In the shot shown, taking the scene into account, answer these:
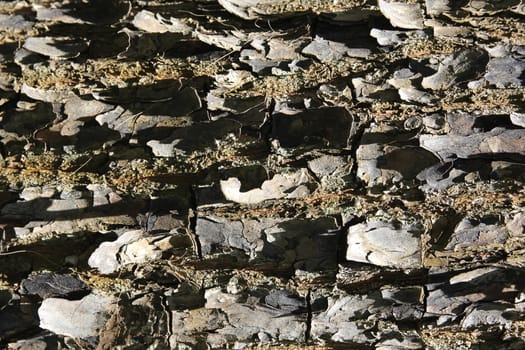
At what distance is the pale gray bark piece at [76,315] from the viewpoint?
1354mm

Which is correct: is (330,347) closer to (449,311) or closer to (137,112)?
(449,311)

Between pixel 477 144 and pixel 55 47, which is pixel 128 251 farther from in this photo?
pixel 477 144

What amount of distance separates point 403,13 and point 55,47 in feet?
2.48

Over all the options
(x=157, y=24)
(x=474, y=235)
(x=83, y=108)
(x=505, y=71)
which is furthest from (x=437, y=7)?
(x=83, y=108)

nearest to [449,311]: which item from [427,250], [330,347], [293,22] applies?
[427,250]

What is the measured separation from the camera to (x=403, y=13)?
4.15 feet

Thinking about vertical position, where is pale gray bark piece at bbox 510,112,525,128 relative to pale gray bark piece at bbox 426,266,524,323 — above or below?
above

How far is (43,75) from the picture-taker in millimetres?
1332

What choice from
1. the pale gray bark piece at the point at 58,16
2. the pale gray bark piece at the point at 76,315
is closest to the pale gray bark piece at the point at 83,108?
the pale gray bark piece at the point at 58,16

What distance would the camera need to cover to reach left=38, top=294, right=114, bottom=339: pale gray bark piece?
1.35 metres

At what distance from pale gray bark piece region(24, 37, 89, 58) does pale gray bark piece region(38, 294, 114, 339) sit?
545 millimetres

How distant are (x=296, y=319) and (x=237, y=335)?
140 mm

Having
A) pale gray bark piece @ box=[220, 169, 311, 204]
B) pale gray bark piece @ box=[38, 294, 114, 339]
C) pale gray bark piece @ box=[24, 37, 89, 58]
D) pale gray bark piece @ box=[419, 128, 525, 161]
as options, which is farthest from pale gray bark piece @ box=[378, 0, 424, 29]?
pale gray bark piece @ box=[38, 294, 114, 339]

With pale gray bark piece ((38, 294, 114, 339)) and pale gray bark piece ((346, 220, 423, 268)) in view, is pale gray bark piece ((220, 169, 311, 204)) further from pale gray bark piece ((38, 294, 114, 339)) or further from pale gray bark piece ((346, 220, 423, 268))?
pale gray bark piece ((38, 294, 114, 339))
